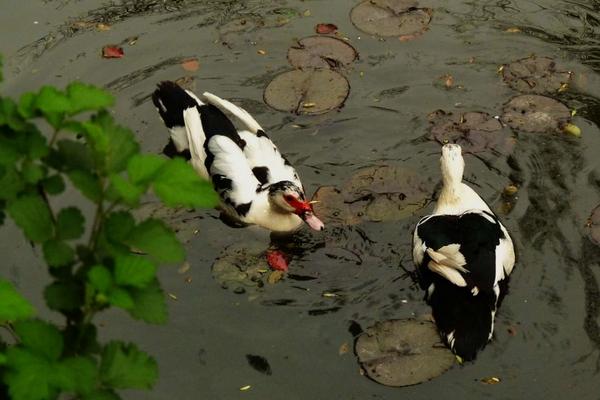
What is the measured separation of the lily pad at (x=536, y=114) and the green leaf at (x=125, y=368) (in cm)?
483

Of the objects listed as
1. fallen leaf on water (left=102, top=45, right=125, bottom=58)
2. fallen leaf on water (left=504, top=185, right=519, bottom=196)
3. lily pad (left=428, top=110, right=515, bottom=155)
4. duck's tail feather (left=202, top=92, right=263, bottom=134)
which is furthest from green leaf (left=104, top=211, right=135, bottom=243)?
fallen leaf on water (left=102, top=45, right=125, bottom=58)

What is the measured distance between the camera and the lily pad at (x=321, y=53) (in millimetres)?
6836

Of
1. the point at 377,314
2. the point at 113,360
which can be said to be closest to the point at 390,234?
the point at 377,314

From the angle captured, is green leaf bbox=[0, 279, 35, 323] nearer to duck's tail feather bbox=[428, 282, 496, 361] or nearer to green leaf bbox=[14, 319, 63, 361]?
green leaf bbox=[14, 319, 63, 361]

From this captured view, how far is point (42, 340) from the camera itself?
1.86 meters

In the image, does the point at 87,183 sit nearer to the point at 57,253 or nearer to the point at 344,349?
the point at 57,253

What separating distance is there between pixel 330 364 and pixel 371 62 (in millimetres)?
2887

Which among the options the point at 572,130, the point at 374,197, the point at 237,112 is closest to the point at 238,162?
the point at 237,112

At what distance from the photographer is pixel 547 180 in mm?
5973

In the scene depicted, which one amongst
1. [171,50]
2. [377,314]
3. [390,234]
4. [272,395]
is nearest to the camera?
[272,395]

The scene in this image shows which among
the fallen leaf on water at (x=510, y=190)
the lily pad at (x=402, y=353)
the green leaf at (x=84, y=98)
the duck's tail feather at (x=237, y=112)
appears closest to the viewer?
the green leaf at (x=84, y=98)

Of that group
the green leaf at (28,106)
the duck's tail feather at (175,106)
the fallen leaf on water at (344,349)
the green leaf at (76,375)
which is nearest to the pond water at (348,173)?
the fallen leaf on water at (344,349)

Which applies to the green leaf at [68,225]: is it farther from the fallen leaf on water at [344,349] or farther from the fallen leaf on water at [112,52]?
the fallen leaf on water at [112,52]

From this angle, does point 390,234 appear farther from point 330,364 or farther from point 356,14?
point 356,14
